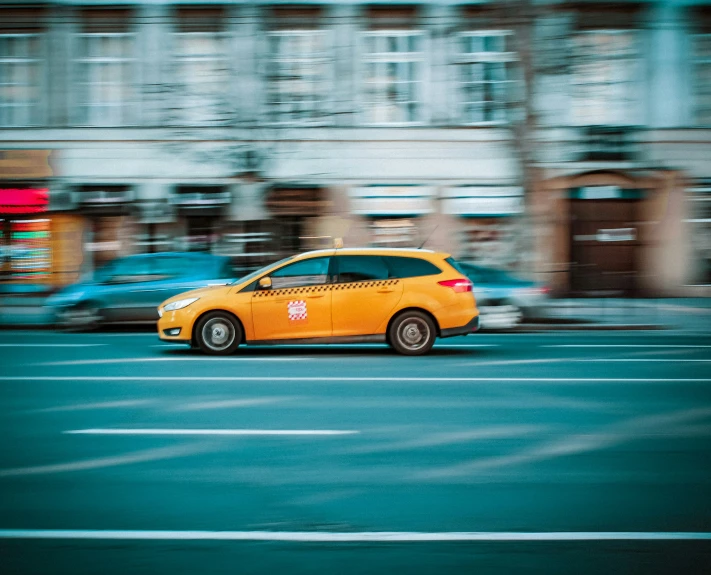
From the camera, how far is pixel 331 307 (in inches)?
490

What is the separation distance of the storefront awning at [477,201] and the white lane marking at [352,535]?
70.3ft

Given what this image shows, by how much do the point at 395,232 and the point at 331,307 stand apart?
538 inches

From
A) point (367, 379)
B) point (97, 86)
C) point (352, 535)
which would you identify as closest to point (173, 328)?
point (367, 379)

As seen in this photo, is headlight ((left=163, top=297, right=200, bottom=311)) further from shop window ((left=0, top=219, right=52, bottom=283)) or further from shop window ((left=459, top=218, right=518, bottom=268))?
shop window ((left=0, top=219, right=52, bottom=283))

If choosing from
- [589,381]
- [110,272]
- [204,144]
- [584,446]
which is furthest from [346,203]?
[584,446]

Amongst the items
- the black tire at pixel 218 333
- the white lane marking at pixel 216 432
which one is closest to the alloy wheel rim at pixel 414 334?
the black tire at pixel 218 333

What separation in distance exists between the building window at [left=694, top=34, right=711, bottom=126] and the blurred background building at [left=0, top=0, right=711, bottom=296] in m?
0.06

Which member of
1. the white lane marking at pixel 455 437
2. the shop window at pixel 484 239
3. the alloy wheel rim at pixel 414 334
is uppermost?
the shop window at pixel 484 239

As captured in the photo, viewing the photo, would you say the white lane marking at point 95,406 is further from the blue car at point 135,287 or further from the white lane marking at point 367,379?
the blue car at point 135,287

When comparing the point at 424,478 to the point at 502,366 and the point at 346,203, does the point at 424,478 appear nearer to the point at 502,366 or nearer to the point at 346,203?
the point at 502,366

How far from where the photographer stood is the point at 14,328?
18.0 m

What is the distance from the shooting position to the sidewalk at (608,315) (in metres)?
17.8

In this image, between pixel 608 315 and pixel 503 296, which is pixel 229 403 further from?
pixel 608 315

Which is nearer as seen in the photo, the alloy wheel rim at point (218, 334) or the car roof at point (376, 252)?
the alloy wheel rim at point (218, 334)
